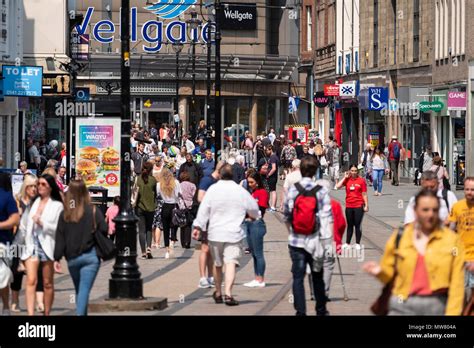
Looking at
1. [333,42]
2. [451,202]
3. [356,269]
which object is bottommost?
[356,269]

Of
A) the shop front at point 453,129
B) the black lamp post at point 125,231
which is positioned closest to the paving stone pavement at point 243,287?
the black lamp post at point 125,231

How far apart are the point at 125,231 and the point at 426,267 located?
8612 mm

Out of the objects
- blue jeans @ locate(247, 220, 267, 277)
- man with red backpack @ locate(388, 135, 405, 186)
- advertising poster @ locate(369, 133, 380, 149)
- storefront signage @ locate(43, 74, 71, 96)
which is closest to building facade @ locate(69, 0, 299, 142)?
advertising poster @ locate(369, 133, 380, 149)

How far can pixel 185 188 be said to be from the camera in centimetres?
2592

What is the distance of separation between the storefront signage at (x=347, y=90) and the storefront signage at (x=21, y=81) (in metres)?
27.2

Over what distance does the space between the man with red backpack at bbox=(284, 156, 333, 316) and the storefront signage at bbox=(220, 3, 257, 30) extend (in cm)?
7404

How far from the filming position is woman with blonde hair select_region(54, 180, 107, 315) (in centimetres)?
1408

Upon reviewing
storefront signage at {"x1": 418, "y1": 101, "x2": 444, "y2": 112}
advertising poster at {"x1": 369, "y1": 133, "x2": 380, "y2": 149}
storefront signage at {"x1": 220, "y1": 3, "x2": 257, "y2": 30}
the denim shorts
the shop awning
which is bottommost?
the denim shorts

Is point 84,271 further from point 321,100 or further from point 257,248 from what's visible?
point 321,100

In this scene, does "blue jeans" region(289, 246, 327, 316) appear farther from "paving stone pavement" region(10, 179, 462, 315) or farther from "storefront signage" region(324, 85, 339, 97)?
Result: "storefront signage" region(324, 85, 339, 97)

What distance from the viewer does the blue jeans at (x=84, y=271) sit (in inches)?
554

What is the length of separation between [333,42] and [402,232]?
6668 centimetres
